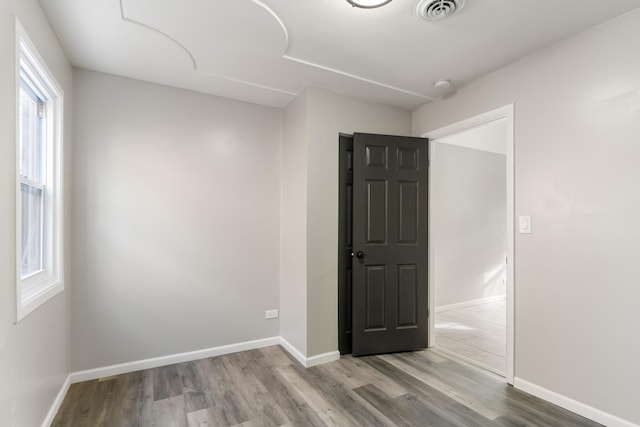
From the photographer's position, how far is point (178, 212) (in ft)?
9.73

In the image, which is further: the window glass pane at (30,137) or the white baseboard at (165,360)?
the white baseboard at (165,360)

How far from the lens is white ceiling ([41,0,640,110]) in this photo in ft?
6.29

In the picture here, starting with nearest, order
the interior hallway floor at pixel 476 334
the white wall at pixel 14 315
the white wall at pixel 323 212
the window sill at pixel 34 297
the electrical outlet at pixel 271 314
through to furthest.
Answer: the white wall at pixel 14 315, the window sill at pixel 34 297, the white wall at pixel 323 212, the interior hallway floor at pixel 476 334, the electrical outlet at pixel 271 314

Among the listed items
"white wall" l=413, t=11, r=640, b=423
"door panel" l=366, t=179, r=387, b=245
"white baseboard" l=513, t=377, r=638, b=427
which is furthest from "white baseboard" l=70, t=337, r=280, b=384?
"white wall" l=413, t=11, r=640, b=423

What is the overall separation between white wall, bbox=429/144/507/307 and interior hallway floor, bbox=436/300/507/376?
27cm

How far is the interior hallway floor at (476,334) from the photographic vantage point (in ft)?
10.1

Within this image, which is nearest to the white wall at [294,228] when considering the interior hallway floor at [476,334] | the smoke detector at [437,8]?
the smoke detector at [437,8]

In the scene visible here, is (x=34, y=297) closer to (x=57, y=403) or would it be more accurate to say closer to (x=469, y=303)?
(x=57, y=403)

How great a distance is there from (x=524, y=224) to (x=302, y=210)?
1.82 metres

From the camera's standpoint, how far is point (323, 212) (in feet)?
9.96

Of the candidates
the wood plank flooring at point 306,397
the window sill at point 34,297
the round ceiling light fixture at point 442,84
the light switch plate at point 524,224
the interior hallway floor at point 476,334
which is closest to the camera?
the window sill at point 34,297

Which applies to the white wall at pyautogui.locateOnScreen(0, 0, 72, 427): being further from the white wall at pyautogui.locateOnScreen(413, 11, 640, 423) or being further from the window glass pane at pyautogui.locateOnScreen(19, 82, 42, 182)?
the white wall at pyautogui.locateOnScreen(413, 11, 640, 423)

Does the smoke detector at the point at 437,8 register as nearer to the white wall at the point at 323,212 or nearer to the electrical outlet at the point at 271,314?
the white wall at the point at 323,212

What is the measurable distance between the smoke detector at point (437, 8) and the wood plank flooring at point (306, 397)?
8.32ft
